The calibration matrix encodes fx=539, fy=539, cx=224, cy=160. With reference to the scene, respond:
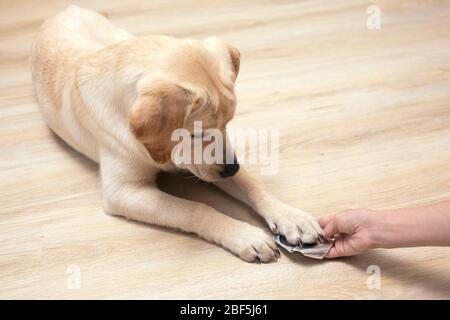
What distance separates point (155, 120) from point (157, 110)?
0.04 meters

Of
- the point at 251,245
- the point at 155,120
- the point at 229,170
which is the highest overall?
the point at 155,120

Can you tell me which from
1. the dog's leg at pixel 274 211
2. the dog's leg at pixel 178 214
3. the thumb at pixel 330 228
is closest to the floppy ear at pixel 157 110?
the dog's leg at pixel 178 214

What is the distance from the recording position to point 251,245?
80.2 inches

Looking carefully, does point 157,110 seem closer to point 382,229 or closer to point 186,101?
point 186,101

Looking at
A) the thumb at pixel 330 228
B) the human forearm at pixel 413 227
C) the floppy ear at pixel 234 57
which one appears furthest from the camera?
the floppy ear at pixel 234 57

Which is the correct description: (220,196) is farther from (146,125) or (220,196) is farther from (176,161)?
(146,125)

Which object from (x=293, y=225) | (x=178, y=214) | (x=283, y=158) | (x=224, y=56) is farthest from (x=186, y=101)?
(x=283, y=158)

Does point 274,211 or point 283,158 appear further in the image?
point 283,158

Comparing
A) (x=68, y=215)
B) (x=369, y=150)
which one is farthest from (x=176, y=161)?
(x=369, y=150)

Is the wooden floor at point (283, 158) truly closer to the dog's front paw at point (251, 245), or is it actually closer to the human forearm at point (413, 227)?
the dog's front paw at point (251, 245)

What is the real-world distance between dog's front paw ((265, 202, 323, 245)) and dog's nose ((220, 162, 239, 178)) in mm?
219

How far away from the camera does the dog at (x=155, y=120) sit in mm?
1871

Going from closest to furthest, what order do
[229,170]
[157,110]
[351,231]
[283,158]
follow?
[157,110] < [351,231] < [229,170] < [283,158]

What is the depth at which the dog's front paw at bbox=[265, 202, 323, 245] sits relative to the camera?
2051 mm
